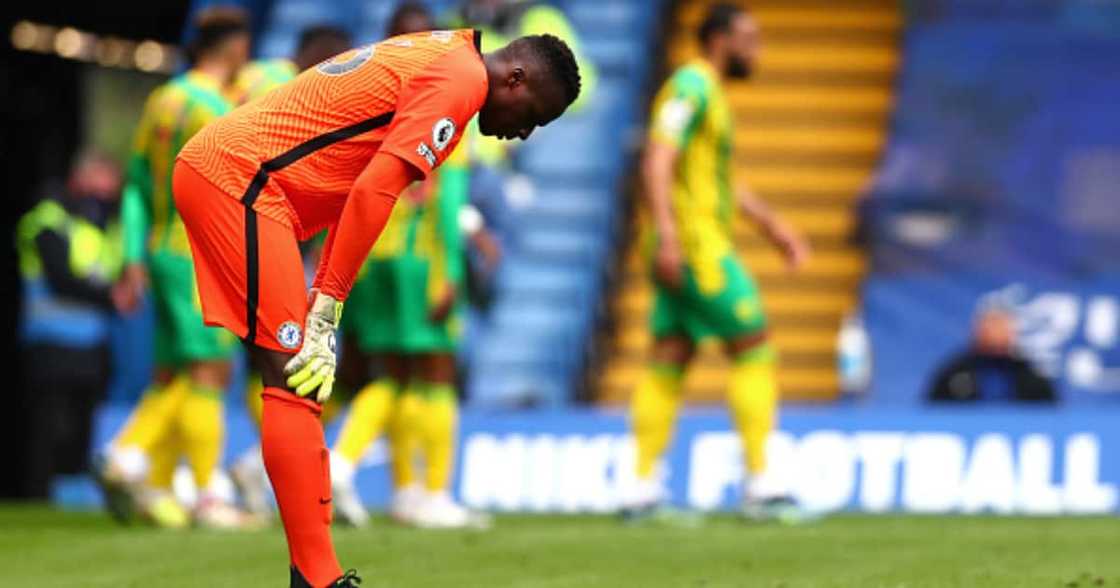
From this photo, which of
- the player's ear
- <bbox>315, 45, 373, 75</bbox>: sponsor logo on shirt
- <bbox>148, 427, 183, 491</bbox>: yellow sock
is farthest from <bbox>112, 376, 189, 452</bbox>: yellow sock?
the player's ear

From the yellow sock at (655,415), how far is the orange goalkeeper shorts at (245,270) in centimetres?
495

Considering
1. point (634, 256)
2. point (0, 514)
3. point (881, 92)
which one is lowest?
point (0, 514)

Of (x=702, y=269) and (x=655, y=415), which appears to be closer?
(x=702, y=269)

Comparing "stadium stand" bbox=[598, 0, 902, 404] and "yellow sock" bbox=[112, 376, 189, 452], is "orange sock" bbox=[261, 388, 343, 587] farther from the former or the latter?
"stadium stand" bbox=[598, 0, 902, 404]

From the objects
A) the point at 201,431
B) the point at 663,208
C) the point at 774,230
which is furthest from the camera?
the point at 774,230

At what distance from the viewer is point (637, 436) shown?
40.3ft

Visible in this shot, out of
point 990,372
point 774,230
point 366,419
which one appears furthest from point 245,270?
point 990,372

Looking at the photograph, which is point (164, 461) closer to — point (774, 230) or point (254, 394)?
point (254, 394)

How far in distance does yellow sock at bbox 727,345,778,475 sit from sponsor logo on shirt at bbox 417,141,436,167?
509 cm

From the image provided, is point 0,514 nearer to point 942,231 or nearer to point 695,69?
point 695,69

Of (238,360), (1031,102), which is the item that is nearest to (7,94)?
(238,360)

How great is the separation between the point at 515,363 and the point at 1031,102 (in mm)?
3907

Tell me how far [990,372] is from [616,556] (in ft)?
19.3

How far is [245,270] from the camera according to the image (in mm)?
7355
